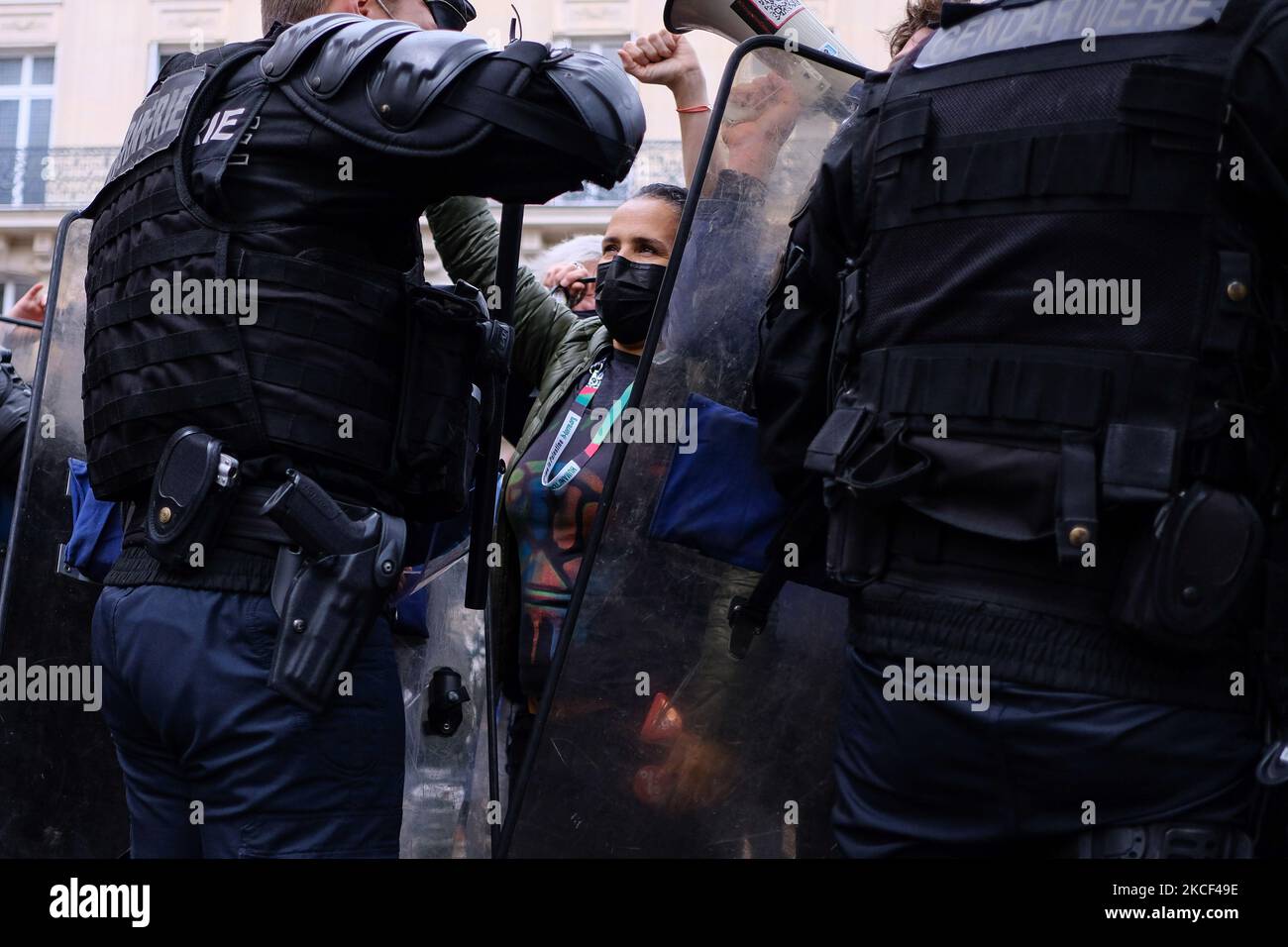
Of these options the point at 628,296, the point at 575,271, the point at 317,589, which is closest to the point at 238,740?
the point at 317,589

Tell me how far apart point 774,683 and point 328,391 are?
0.88m

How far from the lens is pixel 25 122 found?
17359mm

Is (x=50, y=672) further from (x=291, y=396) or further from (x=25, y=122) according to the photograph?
(x=25, y=122)

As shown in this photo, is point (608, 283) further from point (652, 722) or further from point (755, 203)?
point (652, 722)

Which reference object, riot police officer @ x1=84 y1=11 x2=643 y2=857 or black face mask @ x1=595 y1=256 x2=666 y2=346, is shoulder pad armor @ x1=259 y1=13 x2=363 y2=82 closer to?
riot police officer @ x1=84 y1=11 x2=643 y2=857

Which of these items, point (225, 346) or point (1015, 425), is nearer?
point (1015, 425)

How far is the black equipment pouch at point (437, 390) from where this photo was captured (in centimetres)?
Answer: 227

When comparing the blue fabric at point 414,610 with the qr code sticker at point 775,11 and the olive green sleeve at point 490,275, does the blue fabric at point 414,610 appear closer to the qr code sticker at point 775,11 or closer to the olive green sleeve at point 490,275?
the olive green sleeve at point 490,275

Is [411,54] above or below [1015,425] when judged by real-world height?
Result: above

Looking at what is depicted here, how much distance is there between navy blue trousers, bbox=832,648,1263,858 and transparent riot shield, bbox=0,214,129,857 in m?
2.01

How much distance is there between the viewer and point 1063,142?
1.86m

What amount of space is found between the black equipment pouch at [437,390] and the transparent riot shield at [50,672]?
132 centimetres
